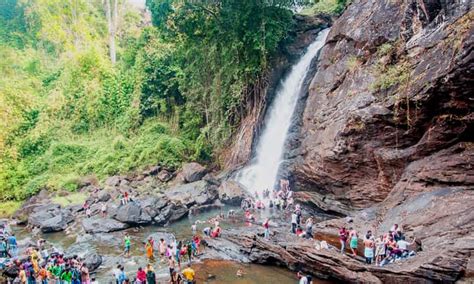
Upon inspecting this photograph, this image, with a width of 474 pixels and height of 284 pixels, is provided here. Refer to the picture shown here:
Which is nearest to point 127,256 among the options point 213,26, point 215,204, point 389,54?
point 215,204

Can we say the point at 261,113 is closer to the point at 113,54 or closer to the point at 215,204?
the point at 215,204

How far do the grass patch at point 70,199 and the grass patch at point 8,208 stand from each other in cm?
375

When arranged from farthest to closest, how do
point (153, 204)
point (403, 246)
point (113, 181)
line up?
point (113, 181)
point (153, 204)
point (403, 246)

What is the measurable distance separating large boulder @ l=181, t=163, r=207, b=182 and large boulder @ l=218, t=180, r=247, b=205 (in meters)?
2.42

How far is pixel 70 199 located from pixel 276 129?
661 inches

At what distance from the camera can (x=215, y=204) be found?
87.7ft

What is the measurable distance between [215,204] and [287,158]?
6.12 metres

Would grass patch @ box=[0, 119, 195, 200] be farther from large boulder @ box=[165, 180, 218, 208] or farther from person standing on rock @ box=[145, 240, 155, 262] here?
person standing on rock @ box=[145, 240, 155, 262]

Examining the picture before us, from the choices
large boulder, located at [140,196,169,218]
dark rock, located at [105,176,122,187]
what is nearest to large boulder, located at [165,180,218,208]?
large boulder, located at [140,196,169,218]

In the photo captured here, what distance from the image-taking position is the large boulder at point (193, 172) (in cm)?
2952

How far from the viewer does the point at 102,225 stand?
22766 millimetres

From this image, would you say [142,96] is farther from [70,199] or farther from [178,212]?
[178,212]

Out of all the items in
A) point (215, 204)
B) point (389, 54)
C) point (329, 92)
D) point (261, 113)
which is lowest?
point (215, 204)

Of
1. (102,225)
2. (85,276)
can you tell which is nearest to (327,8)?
(102,225)
